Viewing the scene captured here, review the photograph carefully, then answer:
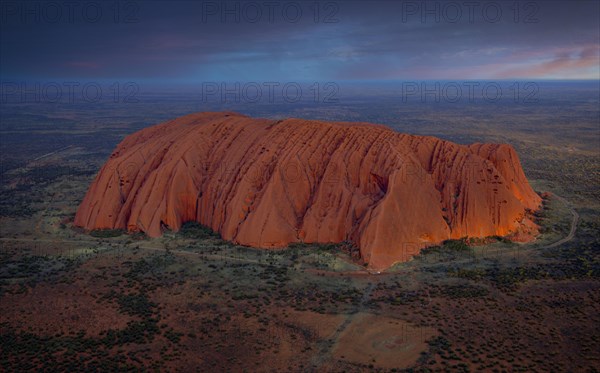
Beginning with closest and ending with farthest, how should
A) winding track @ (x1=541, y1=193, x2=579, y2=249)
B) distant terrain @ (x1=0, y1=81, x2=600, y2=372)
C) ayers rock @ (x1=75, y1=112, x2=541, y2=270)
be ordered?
distant terrain @ (x1=0, y1=81, x2=600, y2=372) → winding track @ (x1=541, y1=193, x2=579, y2=249) → ayers rock @ (x1=75, y1=112, x2=541, y2=270)

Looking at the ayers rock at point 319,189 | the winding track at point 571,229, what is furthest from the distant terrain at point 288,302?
the ayers rock at point 319,189

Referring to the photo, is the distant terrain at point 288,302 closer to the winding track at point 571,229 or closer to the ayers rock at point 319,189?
the winding track at point 571,229

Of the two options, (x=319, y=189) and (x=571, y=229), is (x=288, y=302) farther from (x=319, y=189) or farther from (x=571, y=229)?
(x=571, y=229)

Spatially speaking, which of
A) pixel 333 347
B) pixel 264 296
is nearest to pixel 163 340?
pixel 264 296

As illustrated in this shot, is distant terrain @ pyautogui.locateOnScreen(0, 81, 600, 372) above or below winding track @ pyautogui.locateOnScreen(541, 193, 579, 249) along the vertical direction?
below

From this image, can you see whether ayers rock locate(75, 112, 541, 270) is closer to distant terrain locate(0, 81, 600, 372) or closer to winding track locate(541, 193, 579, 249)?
distant terrain locate(0, 81, 600, 372)

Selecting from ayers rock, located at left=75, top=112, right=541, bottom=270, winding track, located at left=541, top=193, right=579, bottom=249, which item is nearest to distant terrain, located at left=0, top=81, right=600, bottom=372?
winding track, located at left=541, top=193, right=579, bottom=249

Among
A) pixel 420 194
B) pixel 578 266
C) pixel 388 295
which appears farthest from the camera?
pixel 420 194

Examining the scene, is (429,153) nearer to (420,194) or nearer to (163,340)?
(420,194)

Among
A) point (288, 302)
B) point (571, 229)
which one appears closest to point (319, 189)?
point (288, 302)
